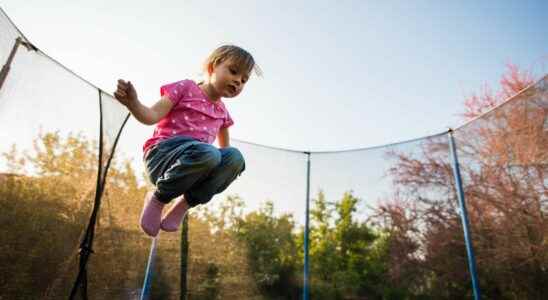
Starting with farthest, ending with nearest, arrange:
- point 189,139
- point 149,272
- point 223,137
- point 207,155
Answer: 1. point 149,272
2. point 223,137
3. point 189,139
4. point 207,155

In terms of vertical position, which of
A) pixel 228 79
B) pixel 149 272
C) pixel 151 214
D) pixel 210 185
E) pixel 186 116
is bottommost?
pixel 149 272

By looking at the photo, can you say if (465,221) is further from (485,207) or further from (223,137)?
(223,137)

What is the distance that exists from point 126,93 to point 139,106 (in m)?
0.05

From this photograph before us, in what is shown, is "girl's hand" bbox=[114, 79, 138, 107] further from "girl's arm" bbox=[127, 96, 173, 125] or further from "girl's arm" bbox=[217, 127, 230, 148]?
"girl's arm" bbox=[217, 127, 230, 148]

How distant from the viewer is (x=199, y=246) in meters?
2.42

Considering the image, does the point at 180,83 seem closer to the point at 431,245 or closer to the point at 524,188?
the point at 524,188

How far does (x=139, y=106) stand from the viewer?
0.91 metres

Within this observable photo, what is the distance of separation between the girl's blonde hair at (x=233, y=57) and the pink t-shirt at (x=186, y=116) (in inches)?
5.3

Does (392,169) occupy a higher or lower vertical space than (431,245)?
higher

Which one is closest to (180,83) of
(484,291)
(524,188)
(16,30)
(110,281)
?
(16,30)

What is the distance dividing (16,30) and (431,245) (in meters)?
3.19

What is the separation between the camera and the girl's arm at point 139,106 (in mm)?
856

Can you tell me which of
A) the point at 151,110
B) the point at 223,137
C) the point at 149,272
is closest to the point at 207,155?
the point at 151,110

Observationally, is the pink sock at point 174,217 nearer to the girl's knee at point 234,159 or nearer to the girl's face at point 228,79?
the girl's knee at point 234,159
